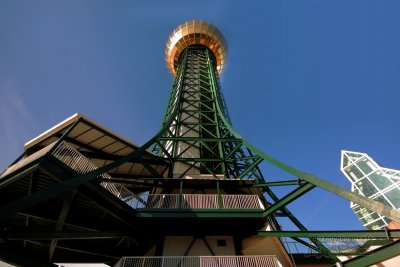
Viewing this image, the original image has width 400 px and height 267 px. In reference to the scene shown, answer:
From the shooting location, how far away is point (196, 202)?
1220 centimetres

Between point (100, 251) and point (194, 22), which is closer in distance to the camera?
point (100, 251)

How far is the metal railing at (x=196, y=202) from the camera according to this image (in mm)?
12038

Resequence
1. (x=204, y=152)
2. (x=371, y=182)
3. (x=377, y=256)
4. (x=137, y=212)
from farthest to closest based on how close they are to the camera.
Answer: (x=371, y=182) < (x=204, y=152) < (x=137, y=212) < (x=377, y=256)

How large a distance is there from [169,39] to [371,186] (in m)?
44.9

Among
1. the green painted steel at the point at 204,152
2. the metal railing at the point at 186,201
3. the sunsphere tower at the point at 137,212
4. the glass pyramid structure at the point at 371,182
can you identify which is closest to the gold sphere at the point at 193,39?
the green painted steel at the point at 204,152

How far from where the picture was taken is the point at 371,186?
4362 centimetres

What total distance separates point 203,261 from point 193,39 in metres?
33.5

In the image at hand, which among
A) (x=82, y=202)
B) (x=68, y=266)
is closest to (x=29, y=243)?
(x=82, y=202)

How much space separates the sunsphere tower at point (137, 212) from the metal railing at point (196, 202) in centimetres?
5

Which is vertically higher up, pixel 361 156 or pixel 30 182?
pixel 361 156

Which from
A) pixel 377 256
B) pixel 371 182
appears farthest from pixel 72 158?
pixel 371 182

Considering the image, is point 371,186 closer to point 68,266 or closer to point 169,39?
point 169,39

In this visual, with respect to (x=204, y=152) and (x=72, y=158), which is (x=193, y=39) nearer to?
(x=204, y=152)

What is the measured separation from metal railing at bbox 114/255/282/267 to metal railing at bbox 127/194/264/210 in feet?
7.64
